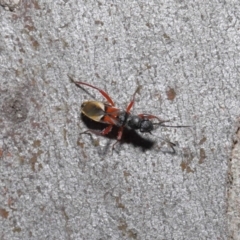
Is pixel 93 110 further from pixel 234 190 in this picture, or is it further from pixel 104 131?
pixel 234 190

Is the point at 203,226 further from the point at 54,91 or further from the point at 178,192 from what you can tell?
the point at 54,91

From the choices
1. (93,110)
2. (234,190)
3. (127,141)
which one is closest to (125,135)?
(127,141)

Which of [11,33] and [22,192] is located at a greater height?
[11,33]

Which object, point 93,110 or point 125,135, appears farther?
point 125,135

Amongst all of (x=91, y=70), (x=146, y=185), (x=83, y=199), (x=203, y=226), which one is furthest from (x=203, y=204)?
(x=91, y=70)

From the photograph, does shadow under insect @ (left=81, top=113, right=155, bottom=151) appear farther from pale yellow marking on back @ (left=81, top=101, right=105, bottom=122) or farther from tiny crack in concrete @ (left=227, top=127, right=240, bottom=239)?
Result: tiny crack in concrete @ (left=227, top=127, right=240, bottom=239)

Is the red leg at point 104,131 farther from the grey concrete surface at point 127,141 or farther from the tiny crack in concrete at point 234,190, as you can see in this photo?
the tiny crack in concrete at point 234,190
